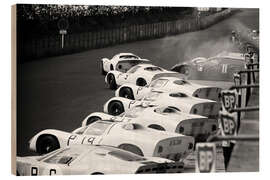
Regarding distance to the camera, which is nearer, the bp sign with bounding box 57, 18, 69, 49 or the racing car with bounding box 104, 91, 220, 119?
the bp sign with bounding box 57, 18, 69, 49

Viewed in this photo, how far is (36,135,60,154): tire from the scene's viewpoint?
8219 millimetres

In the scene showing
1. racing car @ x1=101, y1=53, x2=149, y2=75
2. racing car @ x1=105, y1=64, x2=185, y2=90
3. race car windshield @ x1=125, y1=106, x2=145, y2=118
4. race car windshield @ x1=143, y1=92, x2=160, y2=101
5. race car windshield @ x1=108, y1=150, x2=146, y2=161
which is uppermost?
racing car @ x1=101, y1=53, x2=149, y2=75

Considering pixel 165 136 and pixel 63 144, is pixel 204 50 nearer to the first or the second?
pixel 165 136

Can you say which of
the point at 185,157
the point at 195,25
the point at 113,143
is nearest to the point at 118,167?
the point at 113,143

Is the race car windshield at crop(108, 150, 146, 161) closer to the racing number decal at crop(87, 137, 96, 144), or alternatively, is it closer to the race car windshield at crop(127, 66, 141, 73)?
the racing number decal at crop(87, 137, 96, 144)

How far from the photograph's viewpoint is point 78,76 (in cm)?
845

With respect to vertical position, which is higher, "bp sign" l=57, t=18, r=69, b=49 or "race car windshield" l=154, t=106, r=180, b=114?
"bp sign" l=57, t=18, r=69, b=49

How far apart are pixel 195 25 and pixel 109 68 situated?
124 centimetres

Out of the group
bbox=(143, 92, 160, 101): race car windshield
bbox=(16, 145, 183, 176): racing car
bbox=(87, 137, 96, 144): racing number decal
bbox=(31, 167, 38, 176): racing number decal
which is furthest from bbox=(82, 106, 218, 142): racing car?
bbox=(31, 167, 38, 176): racing number decal

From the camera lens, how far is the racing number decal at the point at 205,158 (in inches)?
307

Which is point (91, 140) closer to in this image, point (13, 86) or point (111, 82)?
point (111, 82)

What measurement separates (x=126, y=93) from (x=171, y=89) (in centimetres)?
57

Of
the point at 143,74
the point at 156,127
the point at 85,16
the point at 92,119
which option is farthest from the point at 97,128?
the point at 85,16

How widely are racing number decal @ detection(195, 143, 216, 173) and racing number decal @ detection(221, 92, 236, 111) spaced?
0.58 metres
